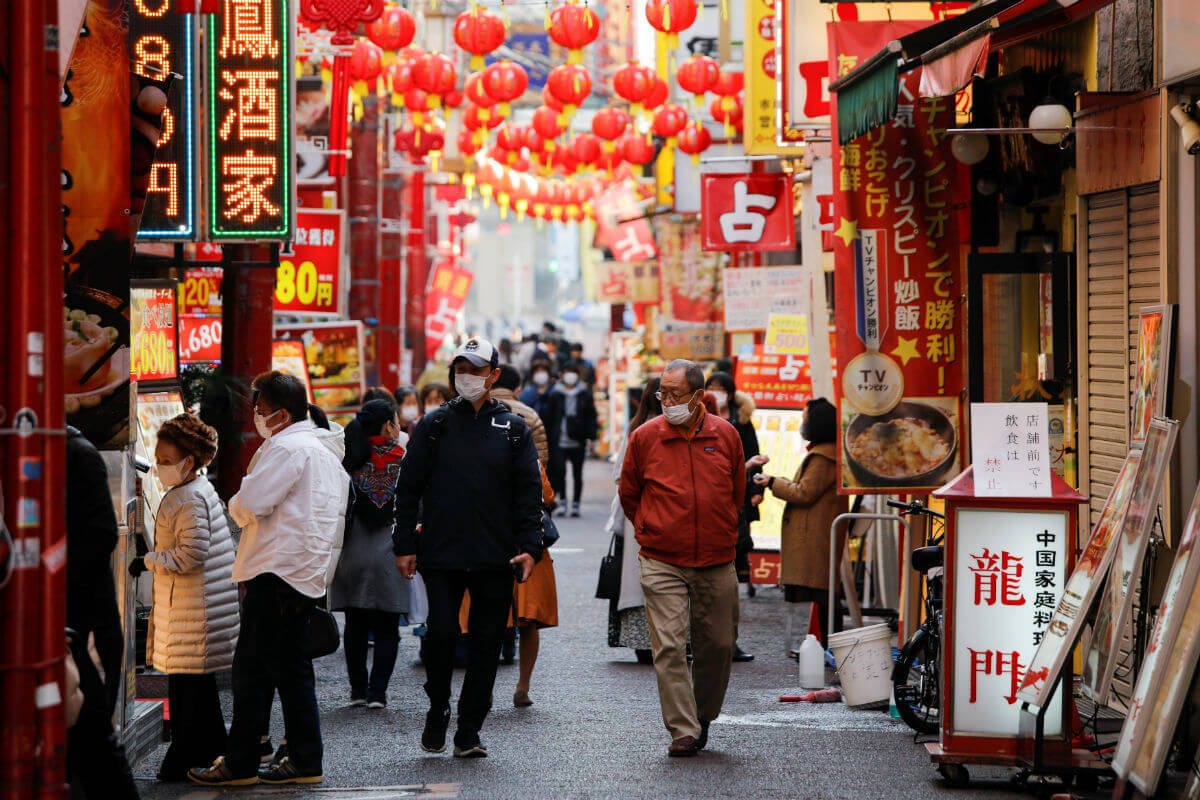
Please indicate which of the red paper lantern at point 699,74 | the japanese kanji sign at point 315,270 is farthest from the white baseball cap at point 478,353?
the red paper lantern at point 699,74

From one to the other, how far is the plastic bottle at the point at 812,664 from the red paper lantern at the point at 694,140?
41.9 feet

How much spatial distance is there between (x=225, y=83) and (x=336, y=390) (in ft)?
21.4

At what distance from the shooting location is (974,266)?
34.1 feet

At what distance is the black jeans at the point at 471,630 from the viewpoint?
26.6ft

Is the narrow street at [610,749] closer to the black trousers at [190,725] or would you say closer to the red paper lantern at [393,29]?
the black trousers at [190,725]

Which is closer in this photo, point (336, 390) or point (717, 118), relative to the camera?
point (336, 390)

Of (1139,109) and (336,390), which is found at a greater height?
(1139,109)

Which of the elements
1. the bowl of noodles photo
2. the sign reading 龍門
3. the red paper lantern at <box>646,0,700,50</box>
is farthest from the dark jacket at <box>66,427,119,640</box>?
the red paper lantern at <box>646,0,700,50</box>

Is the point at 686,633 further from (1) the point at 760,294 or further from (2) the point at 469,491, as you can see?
(1) the point at 760,294

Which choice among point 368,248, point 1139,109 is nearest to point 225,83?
point 1139,109

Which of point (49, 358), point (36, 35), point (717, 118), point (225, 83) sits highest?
point (717, 118)

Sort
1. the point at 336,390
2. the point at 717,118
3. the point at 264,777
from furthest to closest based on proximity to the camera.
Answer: the point at 717,118, the point at 336,390, the point at 264,777

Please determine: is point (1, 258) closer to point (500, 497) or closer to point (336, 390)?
point (500, 497)

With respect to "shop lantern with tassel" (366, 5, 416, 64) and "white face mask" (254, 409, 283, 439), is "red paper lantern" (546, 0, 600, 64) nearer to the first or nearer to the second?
"shop lantern with tassel" (366, 5, 416, 64)
